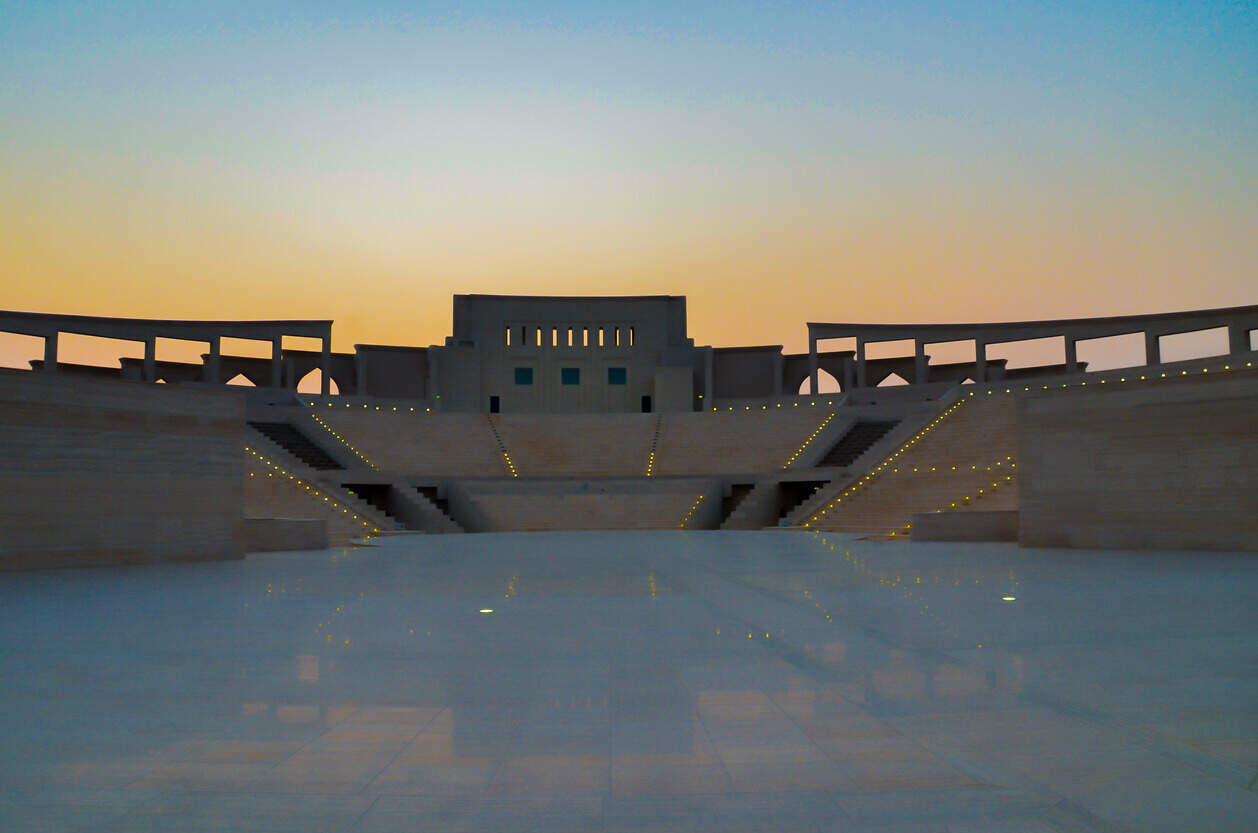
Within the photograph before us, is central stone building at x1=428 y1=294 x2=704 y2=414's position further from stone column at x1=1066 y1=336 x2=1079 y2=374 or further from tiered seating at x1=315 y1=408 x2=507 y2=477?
stone column at x1=1066 y1=336 x2=1079 y2=374

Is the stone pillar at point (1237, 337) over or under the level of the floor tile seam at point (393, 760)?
over

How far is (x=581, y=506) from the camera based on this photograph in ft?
113

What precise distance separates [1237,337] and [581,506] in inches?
1143

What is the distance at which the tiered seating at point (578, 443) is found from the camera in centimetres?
4031

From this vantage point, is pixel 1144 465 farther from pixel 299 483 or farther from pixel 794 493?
pixel 299 483

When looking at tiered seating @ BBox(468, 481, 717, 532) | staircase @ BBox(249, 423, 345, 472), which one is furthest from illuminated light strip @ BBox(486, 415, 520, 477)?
staircase @ BBox(249, 423, 345, 472)

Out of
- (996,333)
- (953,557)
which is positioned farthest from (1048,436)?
(996,333)

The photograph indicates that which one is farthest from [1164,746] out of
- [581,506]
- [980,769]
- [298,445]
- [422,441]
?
[422,441]

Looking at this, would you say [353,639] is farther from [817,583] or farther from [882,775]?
[817,583]

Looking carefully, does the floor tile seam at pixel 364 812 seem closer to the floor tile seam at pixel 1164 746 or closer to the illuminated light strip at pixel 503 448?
the floor tile seam at pixel 1164 746

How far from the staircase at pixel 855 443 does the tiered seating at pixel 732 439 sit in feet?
4.57

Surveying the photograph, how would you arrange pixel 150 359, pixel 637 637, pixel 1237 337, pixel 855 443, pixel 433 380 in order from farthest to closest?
pixel 433 380, pixel 150 359, pixel 1237 337, pixel 855 443, pixel 637 637

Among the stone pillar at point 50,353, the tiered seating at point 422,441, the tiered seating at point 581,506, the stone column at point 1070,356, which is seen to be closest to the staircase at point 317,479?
the tiered seating at point 422,441

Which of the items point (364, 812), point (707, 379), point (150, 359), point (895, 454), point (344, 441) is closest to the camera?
point (364, 812)
